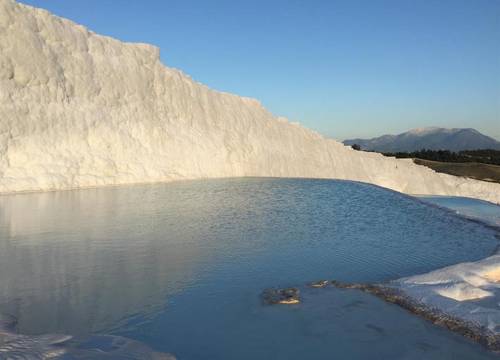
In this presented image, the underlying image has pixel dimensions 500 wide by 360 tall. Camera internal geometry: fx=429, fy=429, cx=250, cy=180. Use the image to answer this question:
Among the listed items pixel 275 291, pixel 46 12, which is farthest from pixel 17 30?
pixel 275 291

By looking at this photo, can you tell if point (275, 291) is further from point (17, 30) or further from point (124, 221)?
point (17, 30)

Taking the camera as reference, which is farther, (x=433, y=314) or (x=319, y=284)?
(x=319, y=284)

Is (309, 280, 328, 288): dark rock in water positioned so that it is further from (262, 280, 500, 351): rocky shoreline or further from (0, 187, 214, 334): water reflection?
(0, 187, 214, 334): water reflection

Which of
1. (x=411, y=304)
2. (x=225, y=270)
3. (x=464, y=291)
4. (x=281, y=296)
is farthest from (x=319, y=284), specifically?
(x=464, y=291)

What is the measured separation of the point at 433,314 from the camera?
20.5 feet

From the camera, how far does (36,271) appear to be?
26.8 ft

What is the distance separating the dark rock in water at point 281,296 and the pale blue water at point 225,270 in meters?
0.16

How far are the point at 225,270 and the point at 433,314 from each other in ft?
12.3

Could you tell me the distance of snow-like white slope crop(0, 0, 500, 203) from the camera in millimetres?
22062

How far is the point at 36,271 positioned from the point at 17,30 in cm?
1950

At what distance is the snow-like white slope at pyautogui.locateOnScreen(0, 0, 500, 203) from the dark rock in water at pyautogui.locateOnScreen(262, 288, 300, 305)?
56.4 ft

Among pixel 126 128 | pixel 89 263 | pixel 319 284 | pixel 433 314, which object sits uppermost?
pixel 126 128

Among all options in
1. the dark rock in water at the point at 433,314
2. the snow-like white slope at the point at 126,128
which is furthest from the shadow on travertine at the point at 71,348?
the snow-like white slope at the point at 126,128

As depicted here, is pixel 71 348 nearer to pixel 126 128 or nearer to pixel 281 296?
pixel 281 296
